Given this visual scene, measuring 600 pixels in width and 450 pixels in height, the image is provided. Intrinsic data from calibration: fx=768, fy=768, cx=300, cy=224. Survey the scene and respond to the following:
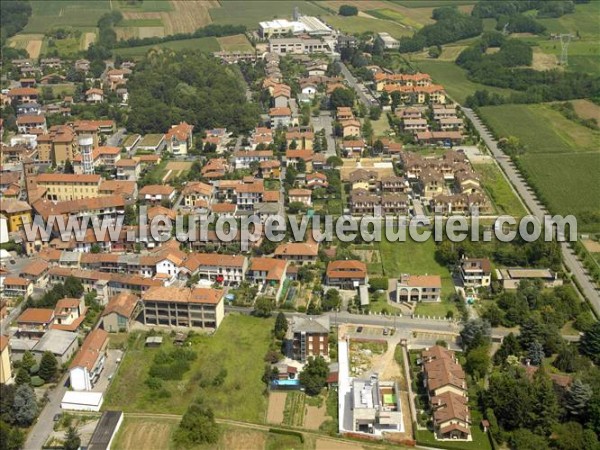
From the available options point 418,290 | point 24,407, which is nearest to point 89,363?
point 24,407

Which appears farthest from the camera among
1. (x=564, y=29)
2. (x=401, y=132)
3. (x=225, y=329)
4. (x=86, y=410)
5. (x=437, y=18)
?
(x=437, y=18)

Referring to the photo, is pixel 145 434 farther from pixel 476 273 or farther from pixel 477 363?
pixel 476 273

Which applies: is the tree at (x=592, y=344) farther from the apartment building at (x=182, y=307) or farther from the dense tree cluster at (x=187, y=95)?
the dense tree cluster at (x=187, y=95)

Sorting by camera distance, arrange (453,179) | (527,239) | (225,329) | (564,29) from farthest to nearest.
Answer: (564,29) < (453,179) < (527,239) < (225,329)

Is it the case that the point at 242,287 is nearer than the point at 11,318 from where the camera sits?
No

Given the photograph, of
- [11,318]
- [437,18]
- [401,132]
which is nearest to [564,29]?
[437,18]

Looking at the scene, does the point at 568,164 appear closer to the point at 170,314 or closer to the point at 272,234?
the point at 272,234
